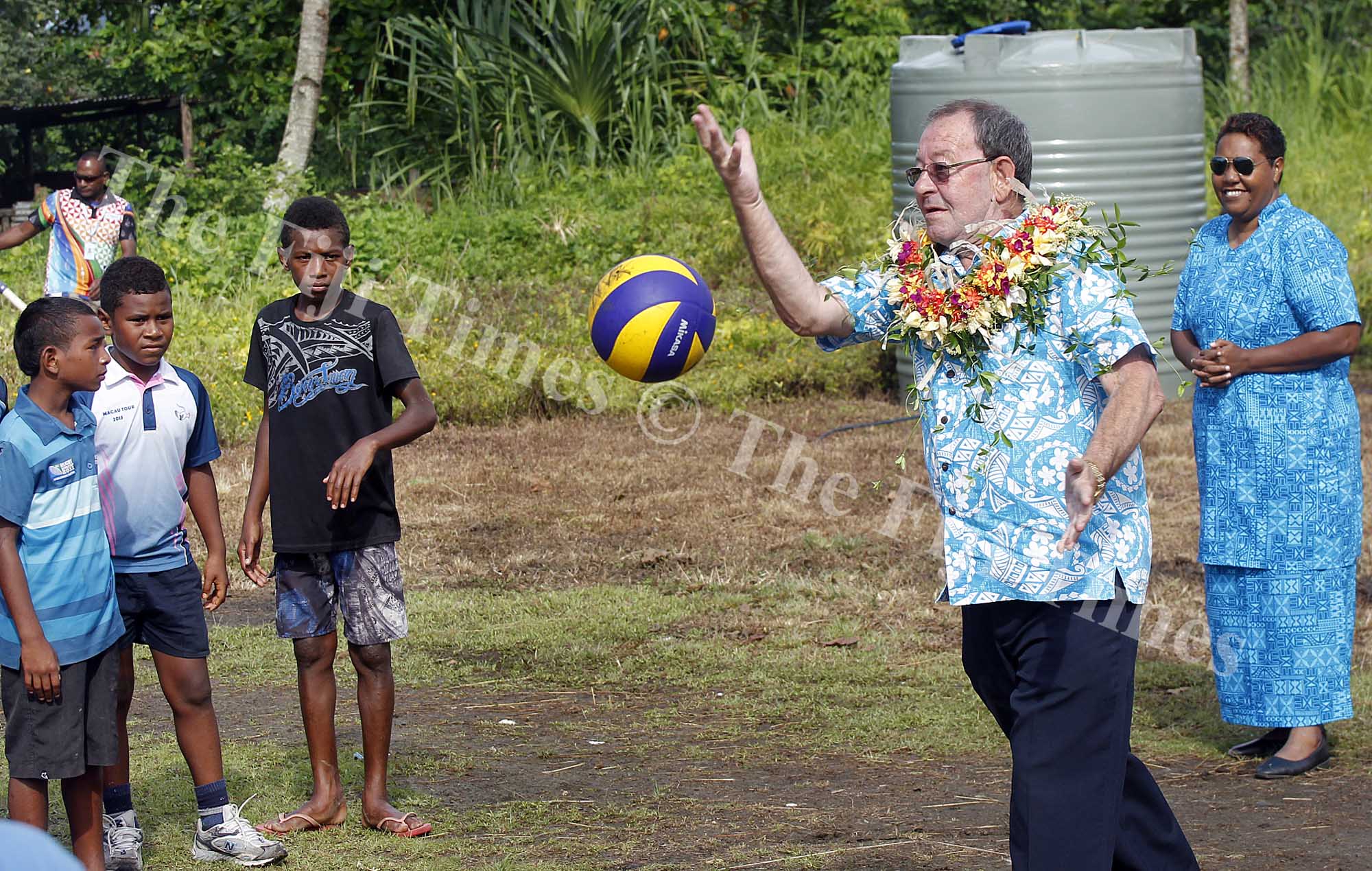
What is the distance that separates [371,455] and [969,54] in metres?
8.03

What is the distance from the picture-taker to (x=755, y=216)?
11.4 ft

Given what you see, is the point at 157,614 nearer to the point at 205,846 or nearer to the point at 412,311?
the point at 205,846

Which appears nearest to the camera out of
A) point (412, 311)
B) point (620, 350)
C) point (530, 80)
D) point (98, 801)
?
point (98, 801)

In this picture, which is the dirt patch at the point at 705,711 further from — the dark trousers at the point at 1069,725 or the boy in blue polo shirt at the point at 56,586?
the boy in blue polo shirt at the point at 56,586

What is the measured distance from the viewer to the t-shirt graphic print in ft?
15.3

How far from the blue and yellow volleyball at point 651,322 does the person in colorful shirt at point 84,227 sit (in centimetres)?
693

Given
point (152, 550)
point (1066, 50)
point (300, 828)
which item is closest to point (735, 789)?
point (300, 828)

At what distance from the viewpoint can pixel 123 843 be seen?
4441 mm

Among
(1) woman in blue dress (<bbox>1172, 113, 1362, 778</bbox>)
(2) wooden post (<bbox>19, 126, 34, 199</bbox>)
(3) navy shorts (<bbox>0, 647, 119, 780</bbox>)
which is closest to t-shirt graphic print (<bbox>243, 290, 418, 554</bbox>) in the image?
(3) navy shorts (<bbox>0, 647, 119, 780</bbox>)

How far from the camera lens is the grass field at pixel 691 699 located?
15.7ft

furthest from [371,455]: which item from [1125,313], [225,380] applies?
[225,380]

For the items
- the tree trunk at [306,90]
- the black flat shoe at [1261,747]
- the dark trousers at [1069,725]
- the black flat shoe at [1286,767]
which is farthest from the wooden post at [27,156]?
the dark trousers at [1069,725]

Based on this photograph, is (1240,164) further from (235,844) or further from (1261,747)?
(235,844)

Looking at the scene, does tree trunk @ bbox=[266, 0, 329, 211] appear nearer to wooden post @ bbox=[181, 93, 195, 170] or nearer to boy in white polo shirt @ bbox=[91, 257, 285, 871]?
wooden post @ bbox=[181, 93, 195, 170]
